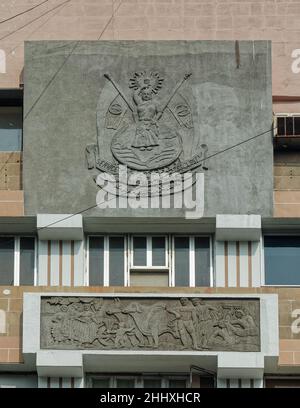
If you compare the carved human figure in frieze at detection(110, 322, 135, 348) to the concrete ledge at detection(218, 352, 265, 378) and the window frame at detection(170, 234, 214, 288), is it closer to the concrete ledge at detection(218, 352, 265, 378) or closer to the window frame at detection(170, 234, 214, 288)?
the window frame at detection(170, 234, 214, 288)

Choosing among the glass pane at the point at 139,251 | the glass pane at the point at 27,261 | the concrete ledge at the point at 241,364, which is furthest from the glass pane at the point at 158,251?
the concrete ledge at the point at 241,364

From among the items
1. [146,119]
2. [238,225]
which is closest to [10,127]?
[146,119]

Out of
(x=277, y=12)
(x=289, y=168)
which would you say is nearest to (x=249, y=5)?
(x=277, y=12)

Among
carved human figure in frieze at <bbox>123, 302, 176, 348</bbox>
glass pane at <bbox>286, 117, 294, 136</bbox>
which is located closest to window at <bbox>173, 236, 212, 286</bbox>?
carved human figure in frieze at <bbox>123, 302, 176, 348</bbox>

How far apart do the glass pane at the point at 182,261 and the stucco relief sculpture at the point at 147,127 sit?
1585mm

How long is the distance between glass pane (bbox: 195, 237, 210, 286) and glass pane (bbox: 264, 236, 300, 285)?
4.05ft

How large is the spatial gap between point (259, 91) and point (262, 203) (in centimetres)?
244

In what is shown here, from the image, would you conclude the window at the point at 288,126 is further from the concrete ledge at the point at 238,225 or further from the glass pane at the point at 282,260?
the glass pane at the point at 282,260

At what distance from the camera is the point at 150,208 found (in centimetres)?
5219

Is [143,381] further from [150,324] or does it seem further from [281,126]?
[281,126]

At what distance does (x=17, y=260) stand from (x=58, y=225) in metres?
1.33

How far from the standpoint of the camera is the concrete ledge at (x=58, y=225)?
52.0 metres

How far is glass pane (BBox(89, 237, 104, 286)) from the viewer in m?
52.4
